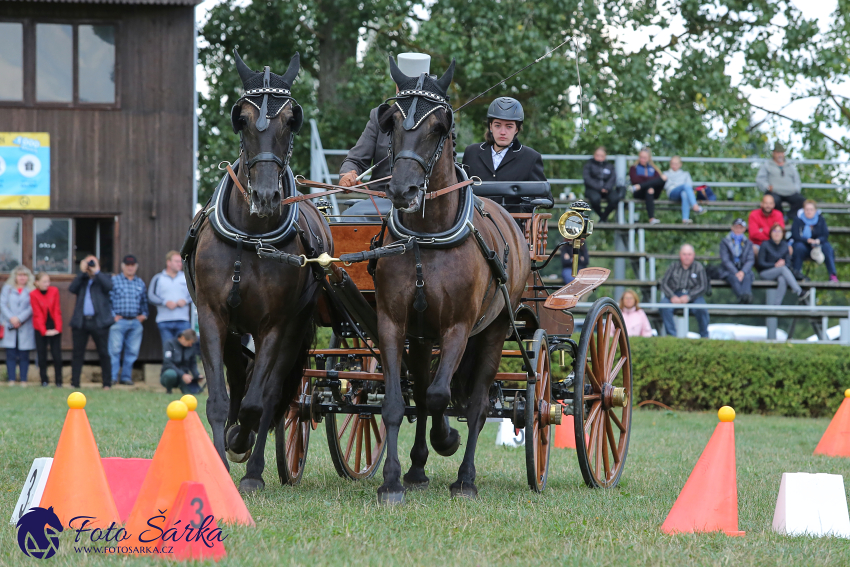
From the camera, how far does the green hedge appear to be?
14445 millimetres

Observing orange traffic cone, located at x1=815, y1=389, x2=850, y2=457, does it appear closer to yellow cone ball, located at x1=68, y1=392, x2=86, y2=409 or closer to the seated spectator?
yellow cone ball, located at x1=68, y1=392, x2=86, y2=409

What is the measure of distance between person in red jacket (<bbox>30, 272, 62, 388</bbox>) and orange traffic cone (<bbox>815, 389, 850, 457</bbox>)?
10263 millimetres

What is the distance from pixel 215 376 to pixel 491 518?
162 centimetres

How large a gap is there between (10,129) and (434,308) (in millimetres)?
12618

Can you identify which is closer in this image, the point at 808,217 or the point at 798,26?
the point at 808,217

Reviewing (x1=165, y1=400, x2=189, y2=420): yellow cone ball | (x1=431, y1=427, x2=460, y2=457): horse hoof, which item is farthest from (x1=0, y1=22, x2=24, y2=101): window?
(x1=165, y1=400, x2=189, y2=420): yellow cone ball

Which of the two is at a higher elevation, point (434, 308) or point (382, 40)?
point (382, 40)

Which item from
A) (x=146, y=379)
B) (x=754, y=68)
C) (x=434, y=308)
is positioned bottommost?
(x=146, y=379)

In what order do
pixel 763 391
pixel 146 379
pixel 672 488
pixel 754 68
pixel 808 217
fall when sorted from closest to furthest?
1. pixel 672 488
2. pixel 763 391
3. pixel 146 379
4. pixel 808 217
5. pixel 754 68

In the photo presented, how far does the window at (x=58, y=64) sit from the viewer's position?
16.0 meters

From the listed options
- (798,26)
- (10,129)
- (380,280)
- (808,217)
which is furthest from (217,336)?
(798,26)

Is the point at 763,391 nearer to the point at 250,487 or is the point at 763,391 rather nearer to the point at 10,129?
the point at 250,487

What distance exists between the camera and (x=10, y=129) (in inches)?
631

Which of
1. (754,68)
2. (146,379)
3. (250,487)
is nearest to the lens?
(250,487)
